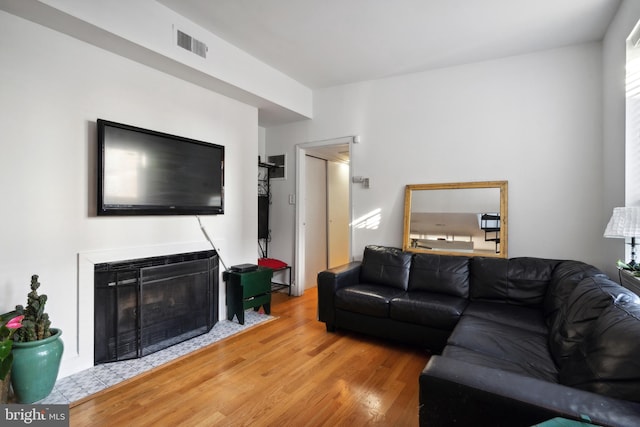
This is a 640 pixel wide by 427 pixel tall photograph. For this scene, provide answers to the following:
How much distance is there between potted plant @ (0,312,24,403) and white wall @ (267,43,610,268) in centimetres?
314

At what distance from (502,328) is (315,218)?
308cm

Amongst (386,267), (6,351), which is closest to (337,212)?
(386,267)

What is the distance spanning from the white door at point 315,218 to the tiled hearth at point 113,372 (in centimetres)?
183

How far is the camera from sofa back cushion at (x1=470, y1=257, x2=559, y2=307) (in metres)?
2.65

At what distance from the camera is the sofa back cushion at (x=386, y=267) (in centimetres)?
324

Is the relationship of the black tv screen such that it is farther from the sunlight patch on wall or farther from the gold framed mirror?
the gold framed mirror

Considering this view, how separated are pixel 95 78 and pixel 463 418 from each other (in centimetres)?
317

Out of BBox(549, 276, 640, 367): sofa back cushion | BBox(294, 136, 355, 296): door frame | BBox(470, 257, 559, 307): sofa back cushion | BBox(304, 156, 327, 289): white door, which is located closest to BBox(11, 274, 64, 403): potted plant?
BBox(294, 136, 355, 296): door frame

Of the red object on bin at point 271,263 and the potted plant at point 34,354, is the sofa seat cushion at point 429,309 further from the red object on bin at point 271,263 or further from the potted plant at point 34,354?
the potted plant at point 34,354

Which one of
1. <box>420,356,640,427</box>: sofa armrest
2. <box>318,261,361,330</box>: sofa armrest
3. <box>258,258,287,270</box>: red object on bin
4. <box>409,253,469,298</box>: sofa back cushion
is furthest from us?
<box>258,258,287,270</box>: red object on bin

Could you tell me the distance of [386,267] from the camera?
3332 millimetres

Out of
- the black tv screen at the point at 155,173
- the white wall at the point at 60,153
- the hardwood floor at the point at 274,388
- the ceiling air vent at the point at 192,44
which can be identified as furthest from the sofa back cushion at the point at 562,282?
the ceiling air vent at the point at 192,44

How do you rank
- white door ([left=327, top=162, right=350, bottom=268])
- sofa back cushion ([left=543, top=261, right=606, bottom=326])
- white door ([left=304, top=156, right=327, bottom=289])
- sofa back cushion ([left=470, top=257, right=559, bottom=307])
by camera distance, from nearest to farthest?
sofa back cushion ([left=543, top=261, right=606, bottom=326]), sofa back cushion ([left=470, top=257, right=559, bottom=307]), white door ([left=304, top=156, right=327, bottom=289]), white door ([left=327, top=162, right=350, bottom=268])

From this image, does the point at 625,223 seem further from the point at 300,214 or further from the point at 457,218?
the point at 300,214
